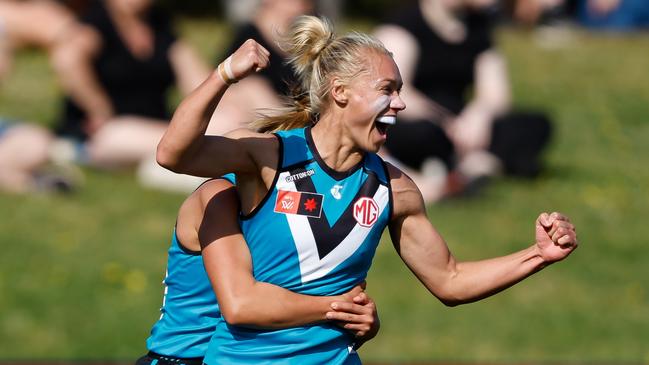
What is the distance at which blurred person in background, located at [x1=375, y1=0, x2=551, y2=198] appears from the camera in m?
9.34

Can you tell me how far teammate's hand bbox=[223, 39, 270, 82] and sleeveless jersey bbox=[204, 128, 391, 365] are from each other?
35 centimetres

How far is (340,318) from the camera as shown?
3.96 metres

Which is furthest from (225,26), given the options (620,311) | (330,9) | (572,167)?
(620,311)

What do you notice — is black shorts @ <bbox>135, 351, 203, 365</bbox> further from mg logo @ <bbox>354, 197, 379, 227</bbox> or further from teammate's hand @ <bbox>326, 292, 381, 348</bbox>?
mg logo @ <bbox>354, 197, 379, 227</bbox>

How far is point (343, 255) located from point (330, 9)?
11.3 m

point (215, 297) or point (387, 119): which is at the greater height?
point (387, 119)

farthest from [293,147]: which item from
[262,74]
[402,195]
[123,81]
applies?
[123,81]

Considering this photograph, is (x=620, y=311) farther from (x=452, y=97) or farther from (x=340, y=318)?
(x=340, y=318)

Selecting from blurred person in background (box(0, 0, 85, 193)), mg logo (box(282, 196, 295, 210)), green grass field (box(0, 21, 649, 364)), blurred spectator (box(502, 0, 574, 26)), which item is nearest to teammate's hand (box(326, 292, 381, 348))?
mg logo (box(282, 196, 295, 210))

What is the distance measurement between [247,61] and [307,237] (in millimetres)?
597

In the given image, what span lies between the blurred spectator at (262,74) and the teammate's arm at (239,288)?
4.77 metres

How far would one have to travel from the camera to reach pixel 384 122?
392cm

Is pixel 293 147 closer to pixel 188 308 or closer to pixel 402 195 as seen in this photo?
pixel 402 195

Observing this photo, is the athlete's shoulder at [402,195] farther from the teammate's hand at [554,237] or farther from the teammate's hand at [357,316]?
the teammate's hand at [554,237]
